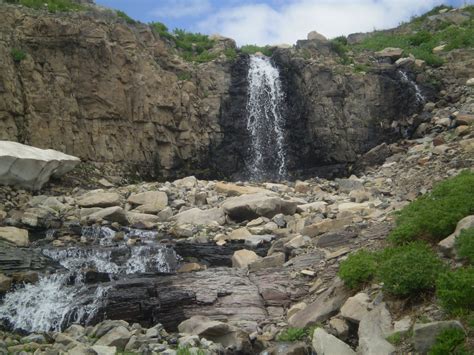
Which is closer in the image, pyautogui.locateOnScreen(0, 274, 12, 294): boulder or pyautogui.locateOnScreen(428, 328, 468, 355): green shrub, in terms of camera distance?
pyautogui.locateOnScreen(428, 328, 468, 355): green shrub

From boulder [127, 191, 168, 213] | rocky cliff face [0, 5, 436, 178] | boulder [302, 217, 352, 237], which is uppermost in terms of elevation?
rocky cliff face [0, 5, 436, 178]

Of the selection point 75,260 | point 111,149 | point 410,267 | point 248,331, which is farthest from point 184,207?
point 410,267

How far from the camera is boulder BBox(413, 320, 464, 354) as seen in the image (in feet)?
15.5

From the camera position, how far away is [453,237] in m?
6.18

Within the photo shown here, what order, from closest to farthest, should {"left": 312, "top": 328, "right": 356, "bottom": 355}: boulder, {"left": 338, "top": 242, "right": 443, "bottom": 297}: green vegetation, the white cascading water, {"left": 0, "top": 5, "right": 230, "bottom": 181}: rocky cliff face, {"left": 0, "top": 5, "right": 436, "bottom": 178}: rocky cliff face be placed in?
1. {"left": 338, "top": 242, "right": 443, "bottom": 297}: green vegetation
2. {"left": 312, "top": 328, "right": 356, "bottom": 355}: boulder
3. the white cascading water
4. {"left": 0, "top": 5, "right": 230, "bottom": 181}: rocky cliff face
5. {"left": 0, "top": 5, "right": 436, "bottom": 178}: rocky cliff face

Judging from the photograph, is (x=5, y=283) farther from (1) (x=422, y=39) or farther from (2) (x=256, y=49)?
(1) (x=422, y=39)

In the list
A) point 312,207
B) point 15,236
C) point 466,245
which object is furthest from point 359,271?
point 15,236

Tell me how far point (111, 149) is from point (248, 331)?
1615 centimetres

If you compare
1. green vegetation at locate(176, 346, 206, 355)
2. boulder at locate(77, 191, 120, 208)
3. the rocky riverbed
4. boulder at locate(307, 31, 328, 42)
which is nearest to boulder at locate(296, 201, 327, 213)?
the rocky riverbed

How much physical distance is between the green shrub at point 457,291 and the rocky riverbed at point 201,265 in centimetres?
34

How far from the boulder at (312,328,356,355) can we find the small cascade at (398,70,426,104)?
69.2 ft

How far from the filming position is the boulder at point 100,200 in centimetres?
1612

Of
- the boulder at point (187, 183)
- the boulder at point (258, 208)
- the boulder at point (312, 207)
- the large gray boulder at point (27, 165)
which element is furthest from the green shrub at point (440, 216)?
the large gray boulder at point (27, 165)

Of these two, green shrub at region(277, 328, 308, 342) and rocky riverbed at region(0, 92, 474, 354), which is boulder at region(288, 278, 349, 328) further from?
green shrub at region(277, 328, 308, 342)
